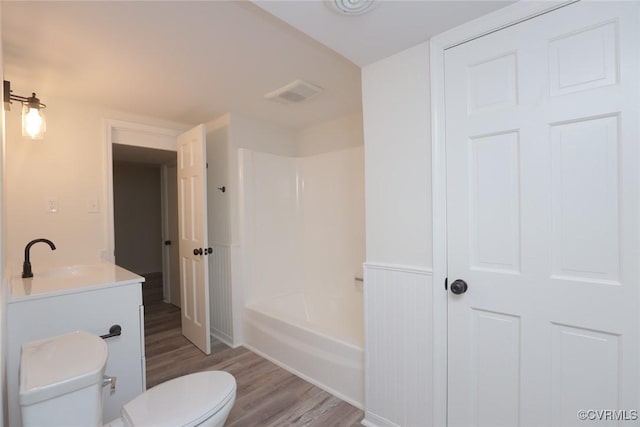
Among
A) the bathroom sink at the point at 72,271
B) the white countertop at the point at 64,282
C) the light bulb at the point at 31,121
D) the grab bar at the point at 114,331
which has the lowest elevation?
the grab bar at the point at 114,331

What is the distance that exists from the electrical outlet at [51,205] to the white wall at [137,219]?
10.1 ft

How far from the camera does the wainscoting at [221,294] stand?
9.02 feet

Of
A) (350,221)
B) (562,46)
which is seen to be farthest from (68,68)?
(562,46)

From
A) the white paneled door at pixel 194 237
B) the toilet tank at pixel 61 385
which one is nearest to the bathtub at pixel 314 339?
the white paneled door at pixel 194 237

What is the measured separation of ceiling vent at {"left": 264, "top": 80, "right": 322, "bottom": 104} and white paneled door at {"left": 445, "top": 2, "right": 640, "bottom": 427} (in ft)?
3.51

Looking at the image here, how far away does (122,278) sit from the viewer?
1.62 m

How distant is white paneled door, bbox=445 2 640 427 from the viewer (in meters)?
0.99

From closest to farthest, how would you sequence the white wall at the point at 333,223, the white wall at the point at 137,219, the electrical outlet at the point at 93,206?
the electrical outlet at the point at 93,206, the white wall at the point at 333,223, the white wall at the point at 137,219

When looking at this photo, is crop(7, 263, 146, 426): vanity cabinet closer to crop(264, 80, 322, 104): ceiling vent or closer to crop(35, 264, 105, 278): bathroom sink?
crop(35, 264, 105, 278): bathroom sink

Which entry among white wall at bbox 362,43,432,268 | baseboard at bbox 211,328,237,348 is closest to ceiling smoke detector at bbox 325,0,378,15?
white wall at bbox 362,43,432,268

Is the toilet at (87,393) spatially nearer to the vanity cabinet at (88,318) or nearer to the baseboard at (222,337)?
the vanity cabinet at (88,318)

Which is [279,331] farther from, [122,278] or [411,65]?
[411,65]

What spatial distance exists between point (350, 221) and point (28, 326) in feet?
7.27

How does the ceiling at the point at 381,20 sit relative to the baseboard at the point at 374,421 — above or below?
above
